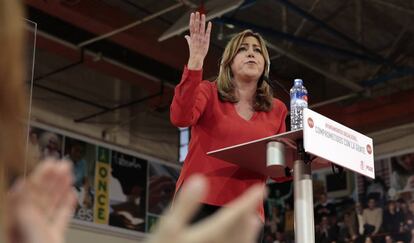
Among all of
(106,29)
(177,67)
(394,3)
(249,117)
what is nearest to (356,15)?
(394,3)

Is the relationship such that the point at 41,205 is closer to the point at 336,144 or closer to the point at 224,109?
the point at 336,144

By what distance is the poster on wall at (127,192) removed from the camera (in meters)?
6.84

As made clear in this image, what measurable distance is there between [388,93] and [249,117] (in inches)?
204

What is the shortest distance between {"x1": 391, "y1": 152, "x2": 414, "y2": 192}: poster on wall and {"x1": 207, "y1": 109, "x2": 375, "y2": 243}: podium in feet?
15.2

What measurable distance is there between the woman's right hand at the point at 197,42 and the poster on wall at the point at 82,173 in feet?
15.6

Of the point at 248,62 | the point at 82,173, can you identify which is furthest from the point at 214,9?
the point at 248,62

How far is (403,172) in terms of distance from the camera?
21.2 ft

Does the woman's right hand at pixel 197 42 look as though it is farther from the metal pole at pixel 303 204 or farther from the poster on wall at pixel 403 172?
the poster on wall at pixel 403 172

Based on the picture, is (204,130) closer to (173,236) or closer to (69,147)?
(173,236)

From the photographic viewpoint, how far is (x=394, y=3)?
6.02 meters

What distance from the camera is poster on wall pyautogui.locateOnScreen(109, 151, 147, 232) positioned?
22.4 feet

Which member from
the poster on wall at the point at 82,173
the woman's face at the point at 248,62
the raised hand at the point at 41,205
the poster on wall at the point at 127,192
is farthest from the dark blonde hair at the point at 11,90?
the poster on wall at the point at 127,192

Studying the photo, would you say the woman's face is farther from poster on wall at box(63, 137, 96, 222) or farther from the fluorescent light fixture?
poster on wall at box(63, 137, 96, 222)

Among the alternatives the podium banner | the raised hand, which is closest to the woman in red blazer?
the podium banner
